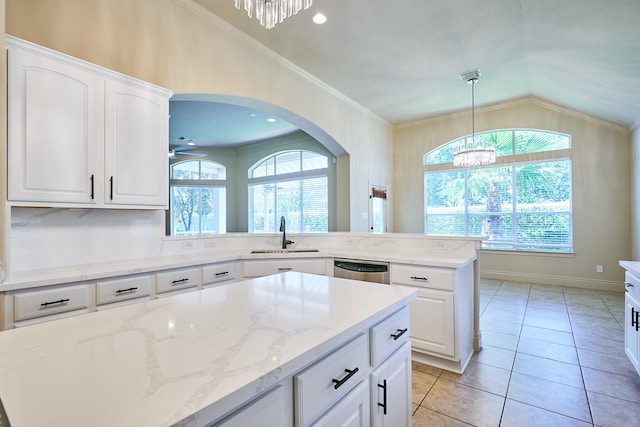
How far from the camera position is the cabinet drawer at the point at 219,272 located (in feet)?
8.71

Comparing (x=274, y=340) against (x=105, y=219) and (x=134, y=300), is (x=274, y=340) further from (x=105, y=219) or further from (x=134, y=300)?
(x=105, y=219)

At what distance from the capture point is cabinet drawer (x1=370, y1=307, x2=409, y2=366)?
1.12 meters

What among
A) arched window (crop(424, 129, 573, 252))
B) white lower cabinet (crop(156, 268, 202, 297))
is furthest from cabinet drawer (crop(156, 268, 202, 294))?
arched window (crop(424, 129, 573, 252))

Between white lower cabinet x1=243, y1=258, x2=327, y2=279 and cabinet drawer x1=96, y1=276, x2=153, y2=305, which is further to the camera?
white lower cabinet x1=243, y1=258, x2=327, y2=279

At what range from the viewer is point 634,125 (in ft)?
14.6

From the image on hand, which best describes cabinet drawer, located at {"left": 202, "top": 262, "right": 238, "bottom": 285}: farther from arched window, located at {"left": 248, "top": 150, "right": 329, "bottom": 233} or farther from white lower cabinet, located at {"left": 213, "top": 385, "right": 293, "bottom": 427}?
arched window, located at {"left": 248, "top": 150, "right": 329, "bottom": 233}

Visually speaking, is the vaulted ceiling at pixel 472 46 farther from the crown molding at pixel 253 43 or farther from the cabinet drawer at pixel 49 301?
the cabinet drawer at pixel 49 301

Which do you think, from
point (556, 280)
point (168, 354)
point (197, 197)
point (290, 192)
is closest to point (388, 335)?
point (168, 354)

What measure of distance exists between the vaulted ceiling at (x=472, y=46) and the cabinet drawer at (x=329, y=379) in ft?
10.1

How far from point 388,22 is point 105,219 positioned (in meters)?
3.31

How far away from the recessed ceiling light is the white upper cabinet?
1669mm

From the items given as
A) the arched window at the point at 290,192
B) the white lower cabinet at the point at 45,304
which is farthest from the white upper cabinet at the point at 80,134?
the arched window at the point at 290,192

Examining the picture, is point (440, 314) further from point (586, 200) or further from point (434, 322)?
point (586, 200)

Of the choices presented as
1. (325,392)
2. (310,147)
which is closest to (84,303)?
(325,392)
